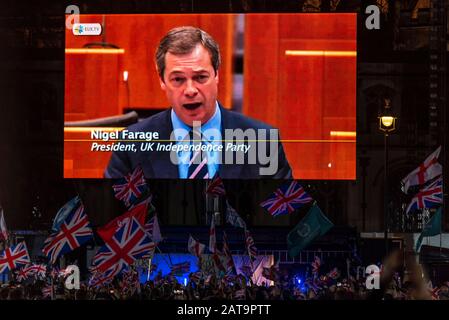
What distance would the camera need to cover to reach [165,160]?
27453 mm

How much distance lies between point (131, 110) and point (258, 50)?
386 cm

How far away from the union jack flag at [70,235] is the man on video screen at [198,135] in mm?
5585

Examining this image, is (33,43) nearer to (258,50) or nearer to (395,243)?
(258,50)

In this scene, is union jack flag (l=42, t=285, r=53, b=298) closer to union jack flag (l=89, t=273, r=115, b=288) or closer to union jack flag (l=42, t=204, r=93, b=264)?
union jack flag (l=89, t=273, r=115, b=288)

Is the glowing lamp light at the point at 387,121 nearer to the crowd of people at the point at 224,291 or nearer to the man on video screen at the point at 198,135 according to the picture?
the man on video screen at the point at 198,135

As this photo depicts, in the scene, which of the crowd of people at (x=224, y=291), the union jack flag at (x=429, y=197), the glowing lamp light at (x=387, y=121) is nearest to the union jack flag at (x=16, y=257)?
the crowd of people at (x=224, y=291)

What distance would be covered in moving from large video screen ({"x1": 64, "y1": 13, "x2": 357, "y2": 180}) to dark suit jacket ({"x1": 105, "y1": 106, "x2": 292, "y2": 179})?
1.1 inches

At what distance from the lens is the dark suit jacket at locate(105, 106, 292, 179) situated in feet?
89.5

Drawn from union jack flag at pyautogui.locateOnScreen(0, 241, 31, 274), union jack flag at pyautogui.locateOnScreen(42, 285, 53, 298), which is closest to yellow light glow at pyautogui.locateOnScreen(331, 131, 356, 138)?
union jack flag at pyautogui.locateOnScreen(0, 241, 31, 274)

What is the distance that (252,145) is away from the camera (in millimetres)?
27312

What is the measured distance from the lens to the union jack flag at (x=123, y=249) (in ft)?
67.2
